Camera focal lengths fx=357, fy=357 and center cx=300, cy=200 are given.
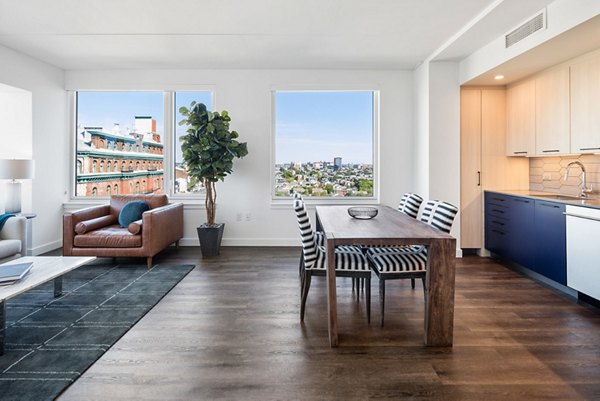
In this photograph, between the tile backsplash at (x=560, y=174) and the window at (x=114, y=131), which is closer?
the tile backsplash at (x=560, y=174)

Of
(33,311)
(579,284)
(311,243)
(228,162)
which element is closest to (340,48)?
(228,162)

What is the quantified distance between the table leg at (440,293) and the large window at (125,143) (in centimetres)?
430

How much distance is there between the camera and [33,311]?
9.60 feet

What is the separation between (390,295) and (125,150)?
4665 millimetres

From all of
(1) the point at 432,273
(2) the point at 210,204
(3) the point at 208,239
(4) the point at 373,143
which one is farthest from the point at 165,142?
(1) the point at 432,273

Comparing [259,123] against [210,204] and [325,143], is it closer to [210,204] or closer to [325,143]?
[325,143]

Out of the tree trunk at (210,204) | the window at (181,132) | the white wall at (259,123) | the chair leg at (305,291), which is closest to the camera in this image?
the chair leg at (305,291)

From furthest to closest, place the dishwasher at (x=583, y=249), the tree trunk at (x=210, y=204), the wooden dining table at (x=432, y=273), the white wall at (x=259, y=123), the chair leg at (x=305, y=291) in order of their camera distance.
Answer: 1. the white wall at (x=259, y=123)
2. the tree trunk at (x=210, y=204)
3. the dishwasher at (x=583, y=249)
4. the chair leg at (x=305, y=291)
5. the wooden dining table at (x=432, y=273)

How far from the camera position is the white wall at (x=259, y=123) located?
18.2 ft

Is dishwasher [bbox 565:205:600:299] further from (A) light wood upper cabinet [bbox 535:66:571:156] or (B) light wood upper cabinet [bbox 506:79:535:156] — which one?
(B) light wood upper cabinet [bbox 506:79:535:156]

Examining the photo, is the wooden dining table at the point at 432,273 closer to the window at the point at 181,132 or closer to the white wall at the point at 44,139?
the window at the point at 181,132

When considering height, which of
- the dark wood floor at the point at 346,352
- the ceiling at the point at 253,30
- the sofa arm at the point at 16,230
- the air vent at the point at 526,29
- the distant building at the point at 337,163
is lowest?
the dark wood floor at the point at 346,352

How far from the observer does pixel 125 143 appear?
5.73 m

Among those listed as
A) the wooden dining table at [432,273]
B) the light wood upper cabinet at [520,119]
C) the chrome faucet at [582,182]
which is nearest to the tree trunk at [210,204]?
the wooden dining table at [432,273]
